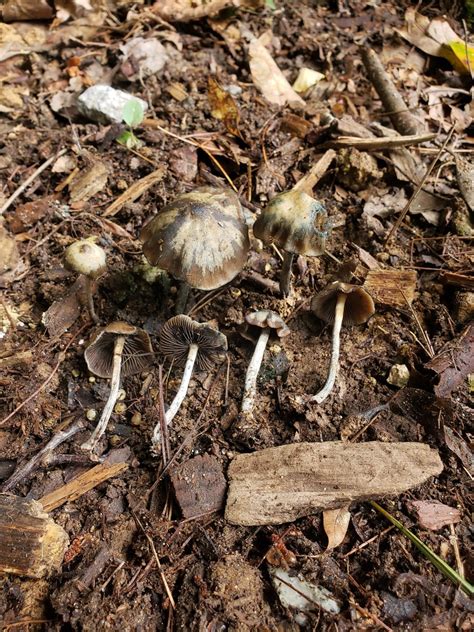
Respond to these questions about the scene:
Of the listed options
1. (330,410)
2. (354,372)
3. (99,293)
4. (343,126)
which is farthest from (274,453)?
(343,126)

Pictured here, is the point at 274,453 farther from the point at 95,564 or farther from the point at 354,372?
the point at 95,564

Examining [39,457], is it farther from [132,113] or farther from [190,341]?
[132,113]

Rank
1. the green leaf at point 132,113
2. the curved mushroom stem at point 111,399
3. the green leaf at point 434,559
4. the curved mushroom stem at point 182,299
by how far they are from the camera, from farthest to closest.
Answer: the green leaf at point 132,113, the curved mushroom stem at point 182,299, the curved mushroom stem at point 111,399, the green leaf at point 434,559

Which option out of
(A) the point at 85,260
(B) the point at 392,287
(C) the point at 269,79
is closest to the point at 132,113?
(C) the point at 269,79

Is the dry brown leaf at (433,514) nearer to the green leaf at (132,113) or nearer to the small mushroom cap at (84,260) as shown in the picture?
the small mushroom cap at (84,260)

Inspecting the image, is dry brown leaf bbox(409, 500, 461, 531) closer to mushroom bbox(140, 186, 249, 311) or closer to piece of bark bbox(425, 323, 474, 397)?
piece of bark bbox(425, 323, 474, 397)

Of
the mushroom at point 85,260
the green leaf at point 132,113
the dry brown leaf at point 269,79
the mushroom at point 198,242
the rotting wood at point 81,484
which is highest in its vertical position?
the dry brown leaf at point 269,79

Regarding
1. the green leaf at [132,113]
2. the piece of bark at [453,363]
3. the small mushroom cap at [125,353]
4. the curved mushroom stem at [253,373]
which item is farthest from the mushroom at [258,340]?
the green leaf at [132,113]
